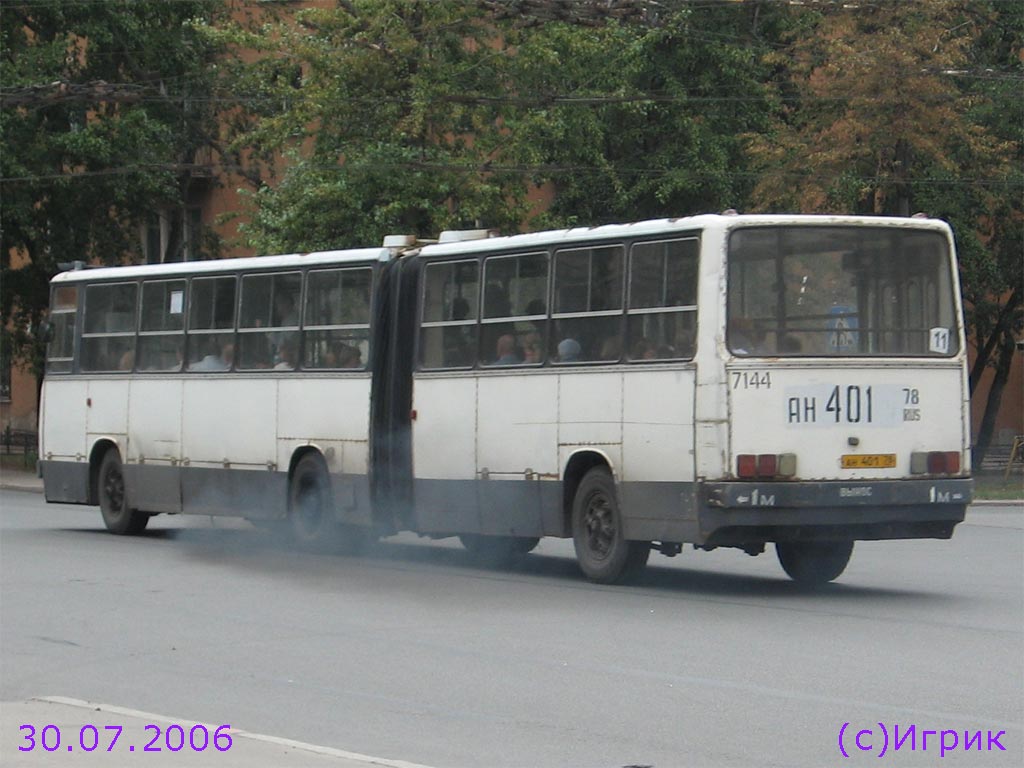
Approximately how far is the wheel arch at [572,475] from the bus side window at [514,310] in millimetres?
1009

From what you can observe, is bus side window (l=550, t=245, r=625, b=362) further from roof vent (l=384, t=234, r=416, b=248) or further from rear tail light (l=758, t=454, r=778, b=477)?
roof vent (l=384, t=234, r=416, b=248)

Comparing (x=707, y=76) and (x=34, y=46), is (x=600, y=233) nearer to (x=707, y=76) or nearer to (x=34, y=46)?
(x=707, y=76)

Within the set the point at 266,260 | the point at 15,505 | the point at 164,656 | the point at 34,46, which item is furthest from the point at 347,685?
the point at 34,46

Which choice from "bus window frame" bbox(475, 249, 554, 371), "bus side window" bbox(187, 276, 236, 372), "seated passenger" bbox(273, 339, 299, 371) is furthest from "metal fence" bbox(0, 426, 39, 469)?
"bus window frame" bbox(475, 249, 554, 371)

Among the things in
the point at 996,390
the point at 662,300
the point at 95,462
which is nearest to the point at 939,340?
the point at 662,300

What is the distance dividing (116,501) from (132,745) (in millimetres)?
14655

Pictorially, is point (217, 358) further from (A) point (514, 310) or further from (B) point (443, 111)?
(B) point (443, 111)

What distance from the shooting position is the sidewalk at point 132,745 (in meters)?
7.79

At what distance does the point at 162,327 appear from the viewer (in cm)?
2178

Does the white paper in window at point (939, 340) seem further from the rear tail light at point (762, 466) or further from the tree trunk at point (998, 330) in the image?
the tree trunk at point (998, 330)

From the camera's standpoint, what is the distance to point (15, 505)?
1169 inches

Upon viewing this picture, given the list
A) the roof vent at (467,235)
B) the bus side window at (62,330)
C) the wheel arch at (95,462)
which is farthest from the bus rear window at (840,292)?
the bus side window at (62,330)

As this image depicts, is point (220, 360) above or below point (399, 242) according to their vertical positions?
below

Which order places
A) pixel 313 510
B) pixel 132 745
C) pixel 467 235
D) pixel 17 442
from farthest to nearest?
pixel 17 442
pixel 313 510
pixel 467 235
pixel 132 745
